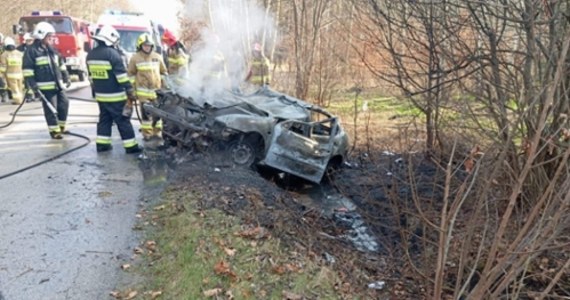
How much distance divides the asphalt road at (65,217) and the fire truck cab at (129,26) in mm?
9863

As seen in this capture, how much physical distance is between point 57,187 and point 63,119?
3.14 metres

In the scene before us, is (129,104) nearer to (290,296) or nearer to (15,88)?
(290,296)

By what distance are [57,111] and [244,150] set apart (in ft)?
12.1

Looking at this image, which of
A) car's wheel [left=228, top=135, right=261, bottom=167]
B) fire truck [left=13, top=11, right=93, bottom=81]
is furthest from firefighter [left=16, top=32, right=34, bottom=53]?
fire truck [left=13, top=11, right=93, bottom=81]

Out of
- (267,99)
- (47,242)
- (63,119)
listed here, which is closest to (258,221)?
(47,242)

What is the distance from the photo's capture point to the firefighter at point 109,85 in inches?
286

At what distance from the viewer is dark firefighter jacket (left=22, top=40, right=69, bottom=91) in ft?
27.1

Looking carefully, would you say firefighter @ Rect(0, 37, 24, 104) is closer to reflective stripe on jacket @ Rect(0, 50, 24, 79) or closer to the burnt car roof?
reflective stripe on jacket @ Rect(0, 50, 24, 79)

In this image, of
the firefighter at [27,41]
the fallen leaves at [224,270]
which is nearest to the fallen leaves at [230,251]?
the fallen leaves at [224,270]

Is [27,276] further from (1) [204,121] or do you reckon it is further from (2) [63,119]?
(2) [63,119]

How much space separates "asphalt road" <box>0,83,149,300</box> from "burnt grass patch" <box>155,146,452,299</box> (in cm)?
84

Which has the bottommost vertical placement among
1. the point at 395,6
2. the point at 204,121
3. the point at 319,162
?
the point at 319,162

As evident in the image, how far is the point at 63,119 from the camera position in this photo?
8.62 m

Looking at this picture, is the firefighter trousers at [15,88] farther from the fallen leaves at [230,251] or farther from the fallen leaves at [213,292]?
the fallen leaves at [213,292]
